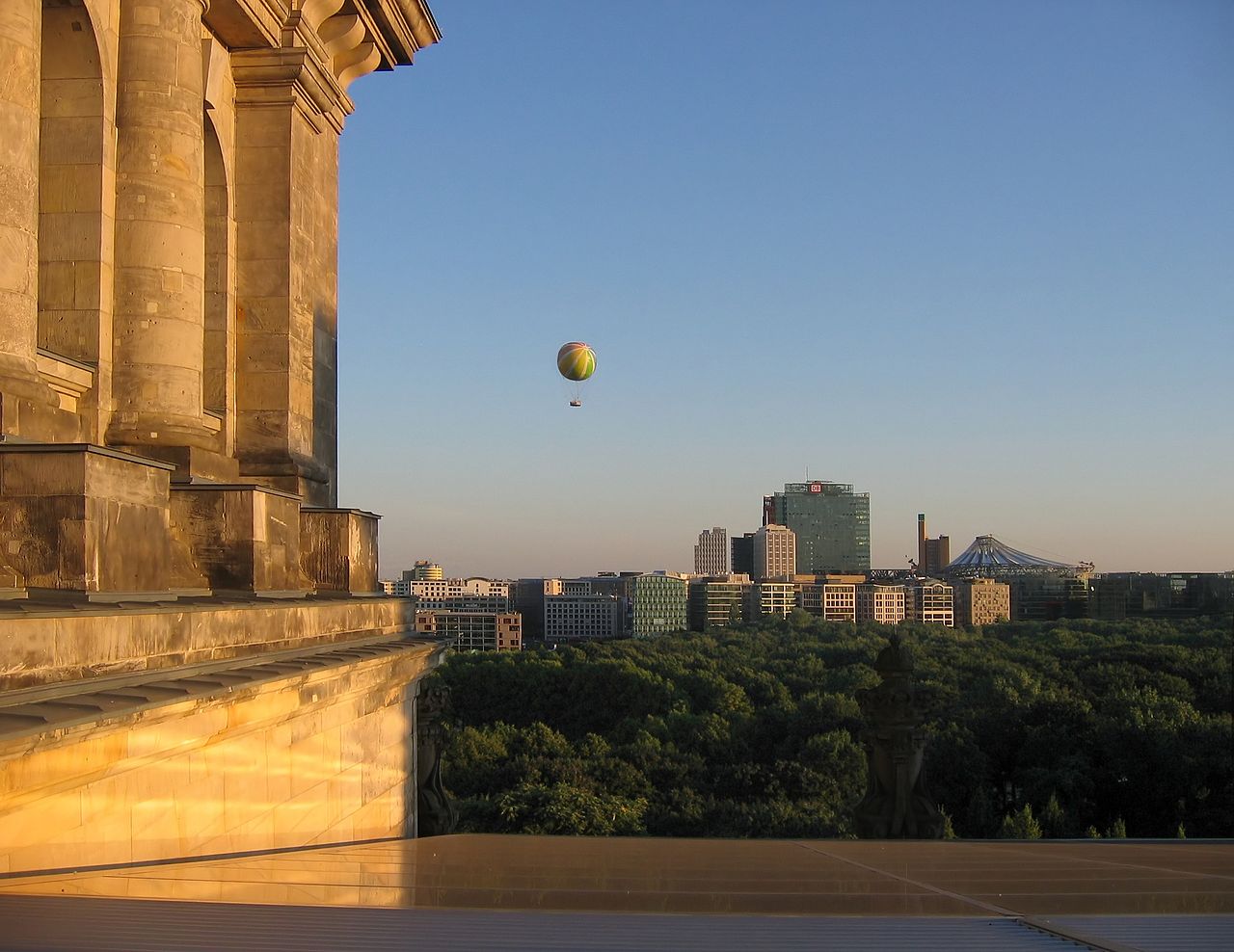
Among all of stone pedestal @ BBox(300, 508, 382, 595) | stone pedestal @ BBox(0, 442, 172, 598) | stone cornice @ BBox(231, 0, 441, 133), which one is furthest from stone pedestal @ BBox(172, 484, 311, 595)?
stone cornice @ BBox(231, 0, 441, 133)

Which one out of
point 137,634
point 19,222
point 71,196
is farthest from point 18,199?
point 137,634

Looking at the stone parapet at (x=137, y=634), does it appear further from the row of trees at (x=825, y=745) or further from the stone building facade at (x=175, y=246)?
the row of trees at (x=825, y=745)

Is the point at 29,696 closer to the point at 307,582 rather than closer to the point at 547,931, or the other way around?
the point at 547,931

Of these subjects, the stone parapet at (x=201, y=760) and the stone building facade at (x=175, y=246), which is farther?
the stone building facade at (x=175, y=246)

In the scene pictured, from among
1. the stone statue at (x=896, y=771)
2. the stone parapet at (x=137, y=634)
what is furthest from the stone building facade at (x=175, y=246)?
the stone statue at (x=896, y=771)

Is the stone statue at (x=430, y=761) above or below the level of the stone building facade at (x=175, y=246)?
below

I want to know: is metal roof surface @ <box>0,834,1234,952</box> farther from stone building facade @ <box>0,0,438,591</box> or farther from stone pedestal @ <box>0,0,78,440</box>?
stone pedestal @ <box>0,0,78,440</box>

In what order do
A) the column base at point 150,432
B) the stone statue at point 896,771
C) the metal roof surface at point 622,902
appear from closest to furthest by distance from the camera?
1. the metal roof surface at point 622,902
2. the column base at point 150,432
3. the stone statue at point 896,771
